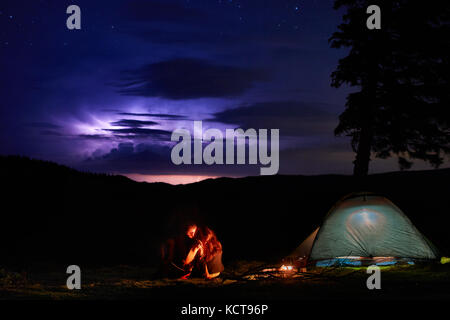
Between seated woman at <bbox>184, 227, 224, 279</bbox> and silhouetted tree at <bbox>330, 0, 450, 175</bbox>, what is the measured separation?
29.3 feet

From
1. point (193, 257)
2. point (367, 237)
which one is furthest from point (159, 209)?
point (367, 237)

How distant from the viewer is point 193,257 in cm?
1048

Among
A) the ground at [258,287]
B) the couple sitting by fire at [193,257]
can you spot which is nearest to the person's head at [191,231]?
the couple sitting by fire at [193,257]

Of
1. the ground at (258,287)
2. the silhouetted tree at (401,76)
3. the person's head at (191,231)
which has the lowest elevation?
the ground at (258,287)

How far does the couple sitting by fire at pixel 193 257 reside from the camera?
1044 cm

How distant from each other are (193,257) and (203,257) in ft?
0.73

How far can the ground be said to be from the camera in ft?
24.6

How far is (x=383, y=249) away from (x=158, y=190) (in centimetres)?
1348

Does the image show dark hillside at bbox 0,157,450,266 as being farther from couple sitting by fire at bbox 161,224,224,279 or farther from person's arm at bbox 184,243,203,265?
person's arm at bbox 184,243,203,265

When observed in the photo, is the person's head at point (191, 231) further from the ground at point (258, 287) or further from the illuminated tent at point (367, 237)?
the illuminated tent at point (367, 237)

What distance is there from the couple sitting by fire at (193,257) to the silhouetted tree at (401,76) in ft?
29.5

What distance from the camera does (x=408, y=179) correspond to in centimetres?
2172

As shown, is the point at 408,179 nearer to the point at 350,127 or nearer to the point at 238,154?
the point at 350,127
